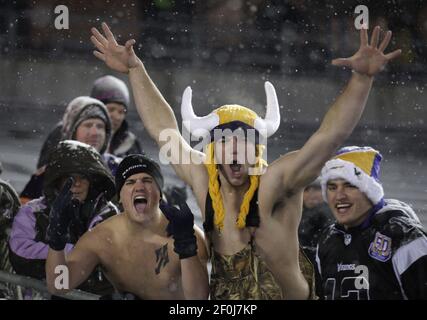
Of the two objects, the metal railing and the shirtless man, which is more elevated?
the shirtless man

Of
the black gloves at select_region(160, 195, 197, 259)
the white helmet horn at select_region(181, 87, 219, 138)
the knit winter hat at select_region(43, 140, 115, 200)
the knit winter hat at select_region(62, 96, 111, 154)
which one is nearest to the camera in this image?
the black gloves at select_region(160, 195, 197, 259)

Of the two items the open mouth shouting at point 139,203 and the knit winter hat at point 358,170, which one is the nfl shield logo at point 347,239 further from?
the open mouth shouting at point 139,203

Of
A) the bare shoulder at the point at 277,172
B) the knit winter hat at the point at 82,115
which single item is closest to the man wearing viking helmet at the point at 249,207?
the bare shoulder at the point at 277,172

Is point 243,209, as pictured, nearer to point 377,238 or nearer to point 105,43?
point 377,238

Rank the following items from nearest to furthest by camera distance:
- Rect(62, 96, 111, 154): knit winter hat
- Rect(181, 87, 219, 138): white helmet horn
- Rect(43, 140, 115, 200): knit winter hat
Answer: Rect(181, 87, 219, 138): white helmet horn, Rect(43, 140, 115, 200): knit winter hat, Rect(62, 96, 111, 154): knit winter hat

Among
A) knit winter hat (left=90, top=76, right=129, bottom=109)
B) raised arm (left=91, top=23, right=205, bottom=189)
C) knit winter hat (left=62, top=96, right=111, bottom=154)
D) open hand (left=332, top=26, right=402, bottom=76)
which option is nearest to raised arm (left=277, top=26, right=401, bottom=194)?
open hand (left=332, top=26, right=402, bottom=76)

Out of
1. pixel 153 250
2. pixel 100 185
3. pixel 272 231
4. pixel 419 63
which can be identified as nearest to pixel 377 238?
pixel 272 231

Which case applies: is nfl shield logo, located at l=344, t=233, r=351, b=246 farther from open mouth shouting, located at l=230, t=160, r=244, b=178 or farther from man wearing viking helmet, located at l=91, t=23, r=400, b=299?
open mouth shouting, located at l=230, t=160, r=244, b=178

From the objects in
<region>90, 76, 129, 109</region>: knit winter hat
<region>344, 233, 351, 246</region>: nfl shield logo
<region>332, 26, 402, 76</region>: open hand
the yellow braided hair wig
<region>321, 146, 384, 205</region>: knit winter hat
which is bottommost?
<region>344, 233, 351, 246</region>: nfl shield logo

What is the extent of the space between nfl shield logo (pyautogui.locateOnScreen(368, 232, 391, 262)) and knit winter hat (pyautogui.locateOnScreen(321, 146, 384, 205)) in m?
0.21

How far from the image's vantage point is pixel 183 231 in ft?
11.0

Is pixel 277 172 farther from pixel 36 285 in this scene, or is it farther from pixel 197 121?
pixel 36 285

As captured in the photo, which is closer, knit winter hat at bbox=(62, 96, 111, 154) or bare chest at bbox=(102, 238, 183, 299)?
bare chest at bbox=(102, 238, 183, 299)

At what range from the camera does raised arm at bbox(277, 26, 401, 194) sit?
3.23 metres
